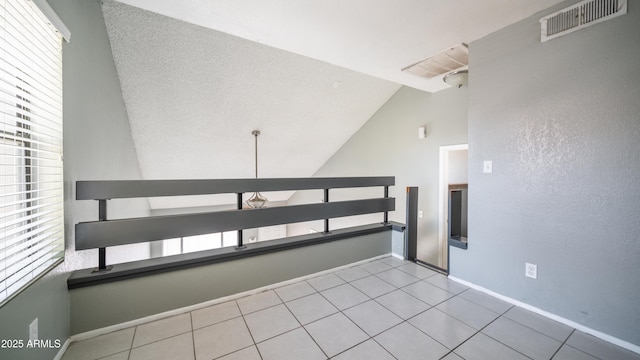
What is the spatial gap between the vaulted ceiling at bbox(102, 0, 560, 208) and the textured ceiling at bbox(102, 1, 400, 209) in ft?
0.05

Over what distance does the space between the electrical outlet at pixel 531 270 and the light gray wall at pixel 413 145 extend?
6.00 ft

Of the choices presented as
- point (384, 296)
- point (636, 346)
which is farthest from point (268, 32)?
point (636, 346)

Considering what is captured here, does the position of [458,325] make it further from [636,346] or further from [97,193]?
[97,193]

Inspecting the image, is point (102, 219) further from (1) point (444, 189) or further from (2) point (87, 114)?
(1) point (444, 189)

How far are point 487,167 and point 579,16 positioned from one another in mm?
1295

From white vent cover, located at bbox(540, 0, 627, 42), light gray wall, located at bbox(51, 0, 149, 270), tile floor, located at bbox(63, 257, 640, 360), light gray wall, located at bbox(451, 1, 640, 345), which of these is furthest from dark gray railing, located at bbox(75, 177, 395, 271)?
white vent cover, located at bbox(540, 0, 627, 42)

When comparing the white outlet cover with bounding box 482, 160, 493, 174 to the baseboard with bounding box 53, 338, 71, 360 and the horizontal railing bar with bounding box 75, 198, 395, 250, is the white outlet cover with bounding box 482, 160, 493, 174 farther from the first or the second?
the baseboard with bounding box 53, 338, 71, 360

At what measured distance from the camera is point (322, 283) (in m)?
2.58

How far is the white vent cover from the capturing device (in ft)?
5.61

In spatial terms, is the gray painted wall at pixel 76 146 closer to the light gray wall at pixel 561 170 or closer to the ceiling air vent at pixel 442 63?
the ceiling air vent at pixel 442 63

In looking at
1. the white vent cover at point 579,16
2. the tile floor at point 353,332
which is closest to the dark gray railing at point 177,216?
the tile floor at point 353,332

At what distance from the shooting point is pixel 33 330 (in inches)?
48.8

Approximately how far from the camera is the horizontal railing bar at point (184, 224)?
171cm

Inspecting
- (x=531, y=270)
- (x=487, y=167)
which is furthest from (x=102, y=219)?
(x=531, y=270)
